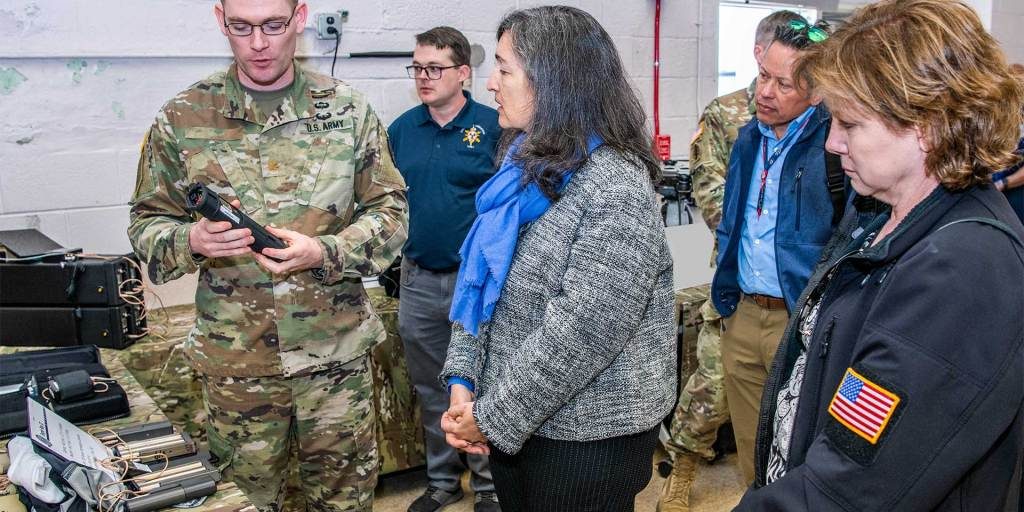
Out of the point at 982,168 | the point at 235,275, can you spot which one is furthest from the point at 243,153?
the point at 982,168

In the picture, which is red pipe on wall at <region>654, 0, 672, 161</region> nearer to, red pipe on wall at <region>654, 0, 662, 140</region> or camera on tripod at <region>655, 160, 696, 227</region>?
red pipe on wall at <region>654, 0, 662, 140</region>

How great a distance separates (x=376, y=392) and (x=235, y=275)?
1.06 meters

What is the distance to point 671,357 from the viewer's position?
1.38 metres

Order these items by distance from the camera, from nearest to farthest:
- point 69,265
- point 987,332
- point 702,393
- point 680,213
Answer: point 987,332
point 69,265
point 702,393
point 680,213

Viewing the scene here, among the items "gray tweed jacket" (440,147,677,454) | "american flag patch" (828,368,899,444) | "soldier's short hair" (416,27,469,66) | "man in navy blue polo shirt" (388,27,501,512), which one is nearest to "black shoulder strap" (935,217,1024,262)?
"american flag patch" (828,368,899,444)

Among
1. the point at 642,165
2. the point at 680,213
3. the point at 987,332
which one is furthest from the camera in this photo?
the point at 680,213

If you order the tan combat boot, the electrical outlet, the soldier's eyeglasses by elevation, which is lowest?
the tan combat boot

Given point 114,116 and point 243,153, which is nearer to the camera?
point 243,153

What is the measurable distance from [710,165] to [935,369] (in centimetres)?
182

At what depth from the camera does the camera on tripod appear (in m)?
3.46

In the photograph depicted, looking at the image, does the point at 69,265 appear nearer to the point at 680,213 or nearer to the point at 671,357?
the point at 671,357

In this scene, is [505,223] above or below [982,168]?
below

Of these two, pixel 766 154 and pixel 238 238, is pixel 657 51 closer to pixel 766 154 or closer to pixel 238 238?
pixel 766 154

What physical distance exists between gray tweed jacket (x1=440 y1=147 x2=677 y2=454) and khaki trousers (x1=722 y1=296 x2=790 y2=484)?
72 cm
